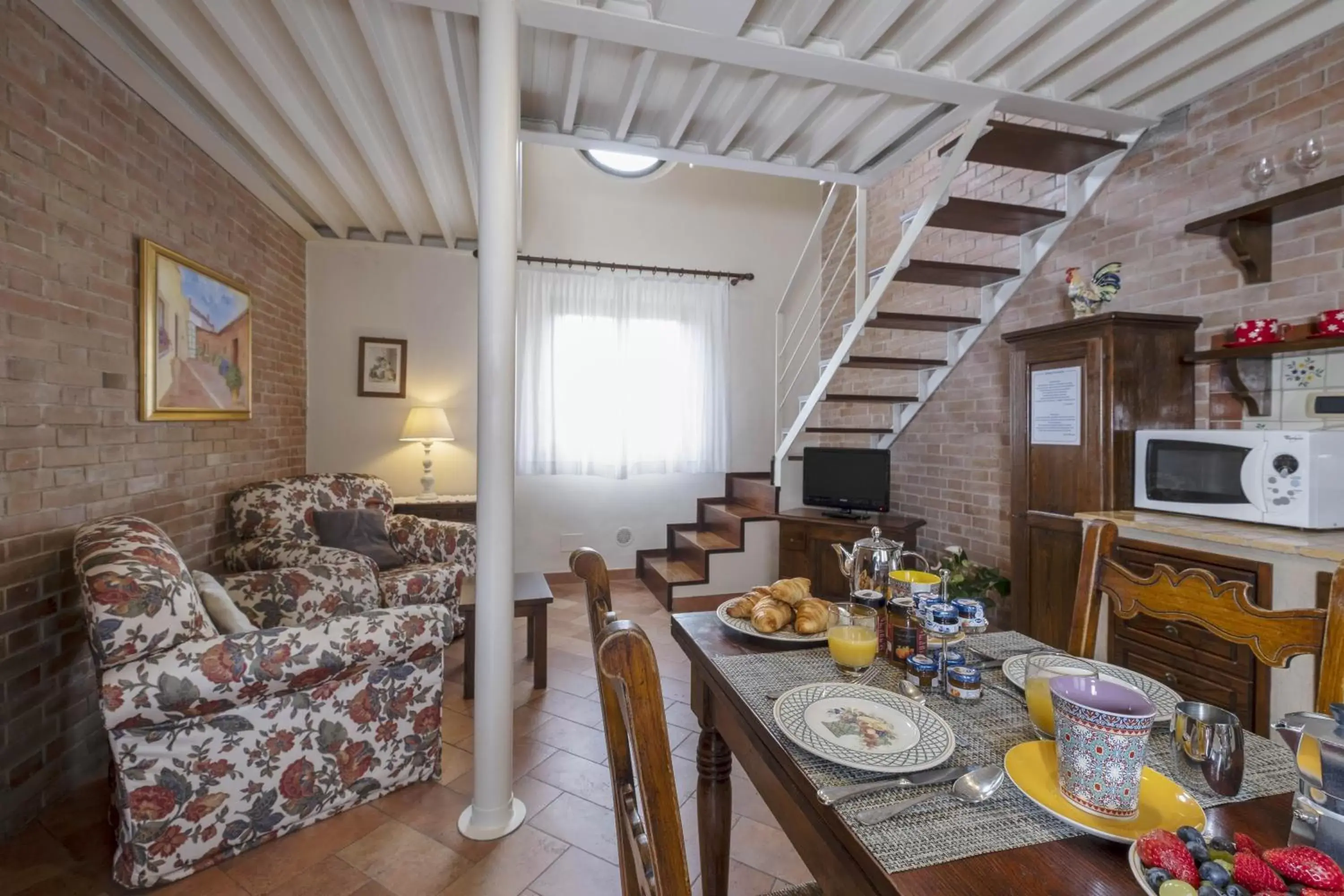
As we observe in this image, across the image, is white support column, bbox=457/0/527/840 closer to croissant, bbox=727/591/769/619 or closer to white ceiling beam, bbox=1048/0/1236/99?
croissant, bbox=727/591/769/619

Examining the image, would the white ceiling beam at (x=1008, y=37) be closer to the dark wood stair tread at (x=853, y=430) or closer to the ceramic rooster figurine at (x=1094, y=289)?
the ceramic rooster figurine at (x=1094, y=289)

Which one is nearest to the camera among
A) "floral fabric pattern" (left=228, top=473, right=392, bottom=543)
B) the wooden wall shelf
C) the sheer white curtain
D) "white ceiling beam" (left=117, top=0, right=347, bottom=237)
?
"white ceiling beam" (left=117, top=0, right=347, bottom=237)

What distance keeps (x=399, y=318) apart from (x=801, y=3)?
3.44 m

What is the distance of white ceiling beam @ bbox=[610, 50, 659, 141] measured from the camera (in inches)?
84.4

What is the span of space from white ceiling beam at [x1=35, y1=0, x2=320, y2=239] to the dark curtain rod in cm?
150

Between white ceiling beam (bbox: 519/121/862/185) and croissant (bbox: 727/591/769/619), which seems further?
white ceiling beam (bbox: 519/121/862/185)

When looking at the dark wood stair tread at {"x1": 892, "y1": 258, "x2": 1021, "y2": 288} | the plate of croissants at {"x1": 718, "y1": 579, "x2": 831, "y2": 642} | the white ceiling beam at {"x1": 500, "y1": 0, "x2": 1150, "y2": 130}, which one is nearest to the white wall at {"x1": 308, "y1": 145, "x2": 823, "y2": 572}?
the dark wood stair tread at {"x1": 892, "y1": 258, "x2": 1021, "y2": 288}

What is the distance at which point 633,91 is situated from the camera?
235 cm

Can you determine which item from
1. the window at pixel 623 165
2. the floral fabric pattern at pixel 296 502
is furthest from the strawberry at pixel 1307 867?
the window at pixel 623 165

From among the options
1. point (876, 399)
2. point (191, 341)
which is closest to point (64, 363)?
point (191, 341)

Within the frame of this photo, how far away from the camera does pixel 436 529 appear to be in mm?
3426

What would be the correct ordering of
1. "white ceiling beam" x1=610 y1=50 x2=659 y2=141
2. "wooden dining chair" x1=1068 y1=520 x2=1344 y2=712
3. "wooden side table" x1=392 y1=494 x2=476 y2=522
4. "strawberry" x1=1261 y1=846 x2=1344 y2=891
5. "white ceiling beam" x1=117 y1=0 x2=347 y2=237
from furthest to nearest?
"wooden side table" x1=392 y1=494 x2=476 y2=522 < "white ceiling beam" x1=610 y1=50 x2=659 y2=141 < "white ceiling beam" x1=117 y1=0 x2=347 y2=237 < "wooden dining chair" x1=1068 y1=520 x2=1344 y2=712 < "strawberry" x1=1261 y1=846 x2=1344 y2=891

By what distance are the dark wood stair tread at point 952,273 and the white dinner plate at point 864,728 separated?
238 cm

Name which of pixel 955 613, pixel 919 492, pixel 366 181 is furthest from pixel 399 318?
pixel 955 613
